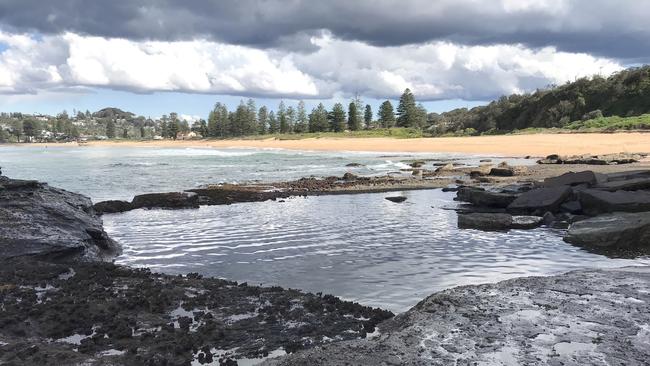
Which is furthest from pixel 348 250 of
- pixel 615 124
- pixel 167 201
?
pixel 615 124

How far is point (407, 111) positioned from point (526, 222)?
401 ft

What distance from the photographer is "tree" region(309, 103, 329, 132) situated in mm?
144125

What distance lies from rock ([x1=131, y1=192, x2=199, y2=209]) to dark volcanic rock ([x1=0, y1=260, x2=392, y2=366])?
39.5 feet

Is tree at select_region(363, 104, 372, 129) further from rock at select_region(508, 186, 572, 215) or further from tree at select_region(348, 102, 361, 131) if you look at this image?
rock at select_region(508, 186, 572, 215)

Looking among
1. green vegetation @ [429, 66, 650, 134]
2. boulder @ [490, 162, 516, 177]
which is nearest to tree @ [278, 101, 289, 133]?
green vegetation @ [429, 66, 650, 134]

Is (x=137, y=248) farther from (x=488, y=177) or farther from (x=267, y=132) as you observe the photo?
(x=267, y=132)

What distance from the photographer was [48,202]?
44.1ft

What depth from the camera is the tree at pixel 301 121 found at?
154225mm

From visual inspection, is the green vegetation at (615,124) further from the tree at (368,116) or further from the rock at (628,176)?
the tree at (368,116)

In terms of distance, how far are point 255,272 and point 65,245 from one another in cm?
416

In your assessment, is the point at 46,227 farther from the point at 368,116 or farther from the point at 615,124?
the point at 368,116

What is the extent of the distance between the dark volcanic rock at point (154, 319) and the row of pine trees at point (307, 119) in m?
127

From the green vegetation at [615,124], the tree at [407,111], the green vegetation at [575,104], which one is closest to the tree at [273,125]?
the tree at [407,111]

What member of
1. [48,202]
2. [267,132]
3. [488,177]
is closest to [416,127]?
[267,132]
